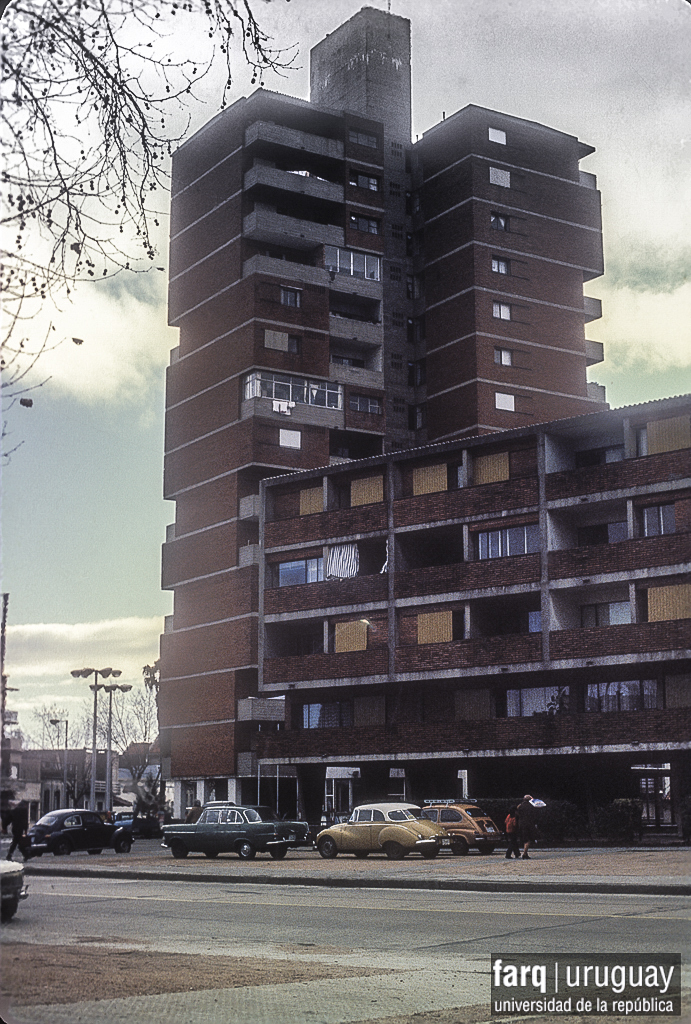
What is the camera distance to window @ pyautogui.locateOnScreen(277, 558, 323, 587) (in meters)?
56.2

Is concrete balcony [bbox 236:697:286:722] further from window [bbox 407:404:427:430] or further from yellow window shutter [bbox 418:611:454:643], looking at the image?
window [bbox 407:404:427:430]

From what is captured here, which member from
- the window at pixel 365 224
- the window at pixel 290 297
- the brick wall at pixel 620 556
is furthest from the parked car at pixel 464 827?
the window at pixel 365 224

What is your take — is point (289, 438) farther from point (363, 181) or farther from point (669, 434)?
point (669, 434)

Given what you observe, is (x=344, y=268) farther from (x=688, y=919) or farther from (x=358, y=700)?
(x=688, y=919)

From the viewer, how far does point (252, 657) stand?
60.7 meters

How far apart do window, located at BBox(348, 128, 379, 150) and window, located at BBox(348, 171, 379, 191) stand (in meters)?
1.58

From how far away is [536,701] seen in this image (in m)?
49.3

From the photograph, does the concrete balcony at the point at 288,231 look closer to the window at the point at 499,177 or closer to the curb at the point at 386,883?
the window at the point at 499,177

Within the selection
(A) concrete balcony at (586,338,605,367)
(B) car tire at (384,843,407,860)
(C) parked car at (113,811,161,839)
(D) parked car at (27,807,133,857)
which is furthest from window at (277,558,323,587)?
(B) car tire at (384,843,407,860)

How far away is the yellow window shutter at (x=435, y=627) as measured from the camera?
166 ft

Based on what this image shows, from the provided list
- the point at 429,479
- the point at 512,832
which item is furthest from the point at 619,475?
the point at 512,832

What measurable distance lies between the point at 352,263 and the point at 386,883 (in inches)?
1987

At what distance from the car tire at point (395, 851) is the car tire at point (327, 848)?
5.82 feet

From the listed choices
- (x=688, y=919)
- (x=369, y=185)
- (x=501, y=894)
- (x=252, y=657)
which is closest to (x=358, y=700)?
(x=252, y=657)
